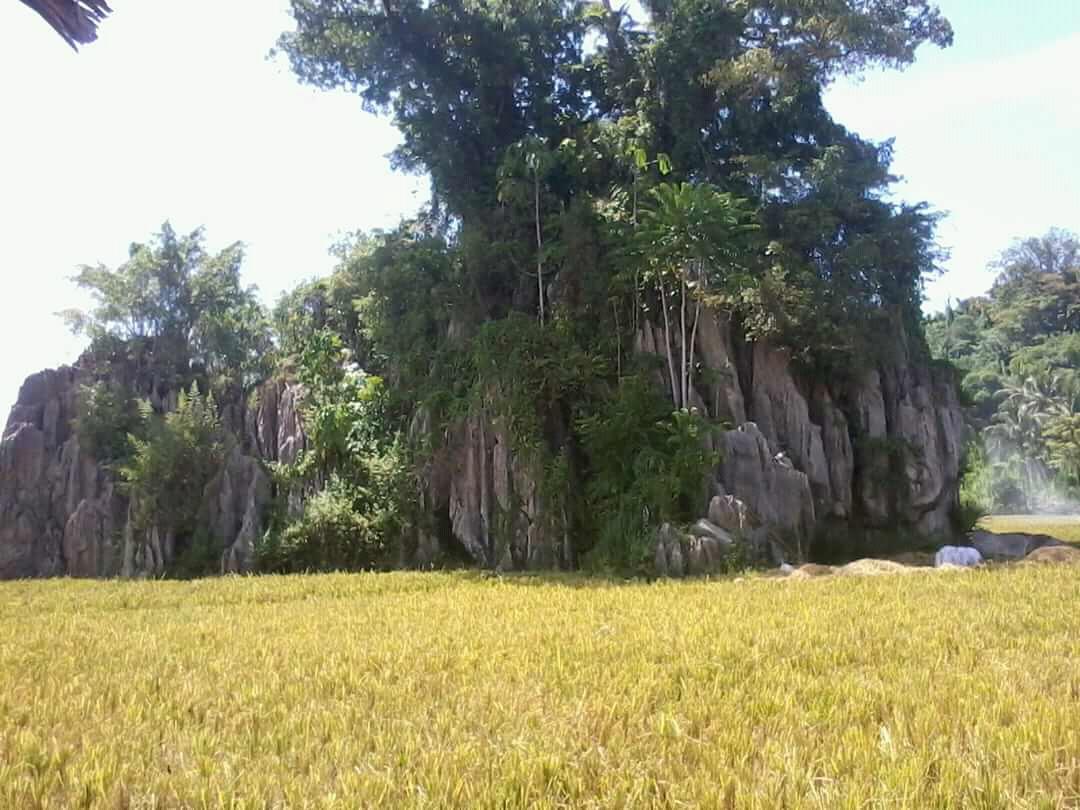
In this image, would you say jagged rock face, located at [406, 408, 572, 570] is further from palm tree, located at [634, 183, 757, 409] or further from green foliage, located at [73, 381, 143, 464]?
green foliage, located at [73, 381, 143, 464]

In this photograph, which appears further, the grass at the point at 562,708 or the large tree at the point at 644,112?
the large tree at the point at 644,112

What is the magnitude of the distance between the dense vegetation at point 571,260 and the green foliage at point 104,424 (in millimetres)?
64

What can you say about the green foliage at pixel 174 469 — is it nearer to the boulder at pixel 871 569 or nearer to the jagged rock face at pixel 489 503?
the jagged rock face at pixel 489 503

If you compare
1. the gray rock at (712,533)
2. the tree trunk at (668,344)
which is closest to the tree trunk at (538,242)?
the tree trunk at (668,344)

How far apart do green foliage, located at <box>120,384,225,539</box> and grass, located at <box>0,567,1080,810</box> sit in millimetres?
9699

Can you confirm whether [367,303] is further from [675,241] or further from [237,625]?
[237,625]

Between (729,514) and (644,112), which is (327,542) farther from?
(644,112)

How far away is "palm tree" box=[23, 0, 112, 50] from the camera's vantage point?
155cm

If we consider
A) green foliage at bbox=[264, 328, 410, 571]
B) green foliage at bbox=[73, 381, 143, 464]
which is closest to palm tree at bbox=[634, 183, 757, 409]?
green foliage at bbox=[264, 328, 410, 571]

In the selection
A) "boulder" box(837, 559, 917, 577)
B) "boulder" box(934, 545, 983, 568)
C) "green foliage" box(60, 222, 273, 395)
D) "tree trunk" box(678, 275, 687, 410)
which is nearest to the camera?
"boulder" box(837, 559, 917, 577)

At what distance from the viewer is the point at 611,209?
16.1m

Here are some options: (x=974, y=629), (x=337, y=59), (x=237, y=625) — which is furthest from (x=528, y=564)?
(x=337, y=59)

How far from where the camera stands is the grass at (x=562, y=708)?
9.64 feet

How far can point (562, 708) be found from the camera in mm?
3990
